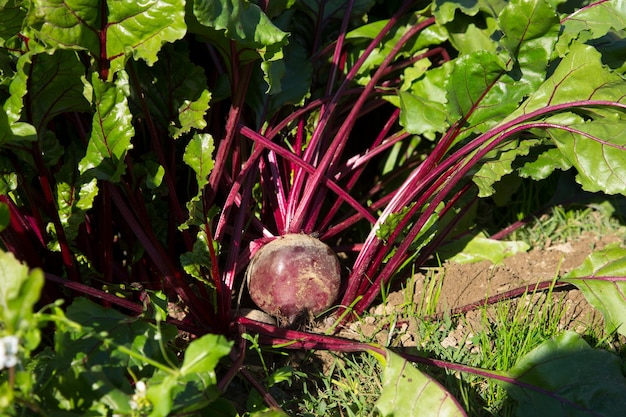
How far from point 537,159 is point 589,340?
0.65 meters

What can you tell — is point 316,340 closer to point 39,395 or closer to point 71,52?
point 39,395

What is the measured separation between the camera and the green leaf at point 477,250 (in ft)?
9.16

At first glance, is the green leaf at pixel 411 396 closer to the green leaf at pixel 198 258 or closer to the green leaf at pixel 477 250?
the green leaf at pixel 198 258

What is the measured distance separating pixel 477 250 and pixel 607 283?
58 centimetres

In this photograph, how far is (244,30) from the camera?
201cm

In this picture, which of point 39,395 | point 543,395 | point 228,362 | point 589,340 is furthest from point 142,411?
point 589,340

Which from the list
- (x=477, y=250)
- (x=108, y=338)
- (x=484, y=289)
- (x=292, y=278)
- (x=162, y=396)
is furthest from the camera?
(x=477, y=250)

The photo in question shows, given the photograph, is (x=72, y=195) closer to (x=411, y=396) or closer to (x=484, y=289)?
(x=411, y=396)

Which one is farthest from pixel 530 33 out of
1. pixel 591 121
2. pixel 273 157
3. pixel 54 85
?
pixel 54 85

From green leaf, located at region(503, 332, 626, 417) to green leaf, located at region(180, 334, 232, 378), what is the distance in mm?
960

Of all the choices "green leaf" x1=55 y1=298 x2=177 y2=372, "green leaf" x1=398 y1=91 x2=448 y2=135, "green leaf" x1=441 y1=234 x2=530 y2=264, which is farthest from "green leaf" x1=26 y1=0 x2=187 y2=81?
"green leaf" x1=441 y1=234 x2=530 y2=264

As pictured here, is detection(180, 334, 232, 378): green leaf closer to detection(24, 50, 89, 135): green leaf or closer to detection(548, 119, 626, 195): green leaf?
detection(24, 50, 89, 135): green leaf

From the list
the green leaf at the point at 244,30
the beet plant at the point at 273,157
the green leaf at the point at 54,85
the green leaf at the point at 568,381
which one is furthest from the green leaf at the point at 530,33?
the green leaf at the point at 54,85

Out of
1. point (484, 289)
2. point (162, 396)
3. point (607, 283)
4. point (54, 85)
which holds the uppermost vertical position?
point (54, 85)
